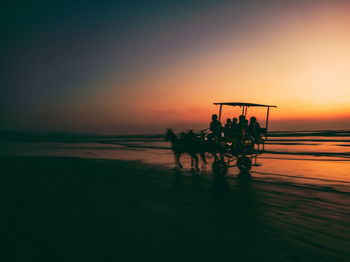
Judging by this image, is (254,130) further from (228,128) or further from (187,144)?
(187,144)

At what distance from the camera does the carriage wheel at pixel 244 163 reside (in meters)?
13.6

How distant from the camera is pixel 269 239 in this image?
4.93 m

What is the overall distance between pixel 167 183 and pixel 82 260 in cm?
630

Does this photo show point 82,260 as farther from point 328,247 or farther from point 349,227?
point 349,227

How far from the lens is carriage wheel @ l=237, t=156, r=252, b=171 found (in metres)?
13.6

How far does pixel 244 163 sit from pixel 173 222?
8.66m

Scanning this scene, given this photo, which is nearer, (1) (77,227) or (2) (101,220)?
(1) (77,227)

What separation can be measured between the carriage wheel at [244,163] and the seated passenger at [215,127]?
5.85 feet

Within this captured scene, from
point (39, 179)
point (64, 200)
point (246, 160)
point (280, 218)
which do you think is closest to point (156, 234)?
point (280, 218)

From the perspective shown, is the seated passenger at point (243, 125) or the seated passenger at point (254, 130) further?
the seated passenger at point (254, 130)

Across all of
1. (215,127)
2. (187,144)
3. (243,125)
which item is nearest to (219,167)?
(215,127)

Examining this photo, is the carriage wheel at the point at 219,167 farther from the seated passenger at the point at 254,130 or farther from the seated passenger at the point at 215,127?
the seated passenger at the point at 254,130

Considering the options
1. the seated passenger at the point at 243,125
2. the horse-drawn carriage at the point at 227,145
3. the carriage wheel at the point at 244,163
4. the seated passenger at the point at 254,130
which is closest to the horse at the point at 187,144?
the horse-drawn carriage at the point at 227,145

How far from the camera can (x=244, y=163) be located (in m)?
13.7
